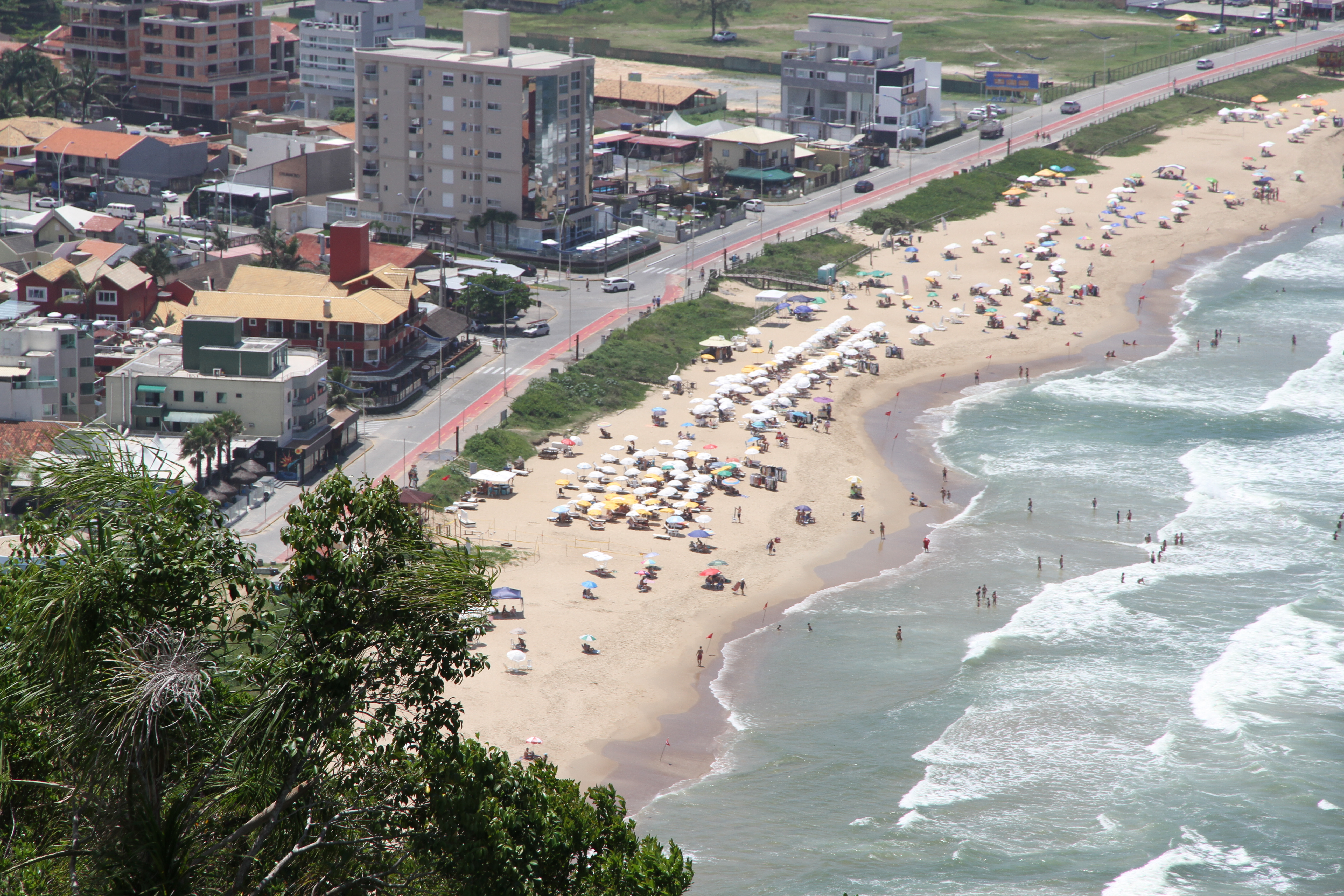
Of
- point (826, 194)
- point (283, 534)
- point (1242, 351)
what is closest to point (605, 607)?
point (283, 534)

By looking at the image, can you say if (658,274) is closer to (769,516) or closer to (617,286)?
(617,286)

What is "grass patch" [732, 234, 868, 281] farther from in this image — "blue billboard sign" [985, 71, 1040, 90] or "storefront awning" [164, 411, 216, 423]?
"blue billboard sign" [985, 71, 1040, 90]

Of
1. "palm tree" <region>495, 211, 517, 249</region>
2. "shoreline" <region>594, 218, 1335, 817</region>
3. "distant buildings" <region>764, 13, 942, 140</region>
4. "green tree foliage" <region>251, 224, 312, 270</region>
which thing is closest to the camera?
"shoreline" <region>594, 218, 1335, 817</region>

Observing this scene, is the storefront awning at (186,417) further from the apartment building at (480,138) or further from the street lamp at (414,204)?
the apartment building at (480,138)

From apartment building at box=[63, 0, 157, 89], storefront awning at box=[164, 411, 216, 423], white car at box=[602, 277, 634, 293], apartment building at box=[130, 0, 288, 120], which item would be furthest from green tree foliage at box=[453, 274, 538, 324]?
apartment building at box=[63, 0, 157, 89]

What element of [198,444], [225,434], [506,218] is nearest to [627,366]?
[506,218]

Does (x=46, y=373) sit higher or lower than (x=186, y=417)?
higher

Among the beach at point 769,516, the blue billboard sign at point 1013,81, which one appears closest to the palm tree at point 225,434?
the beach at point 769,516
